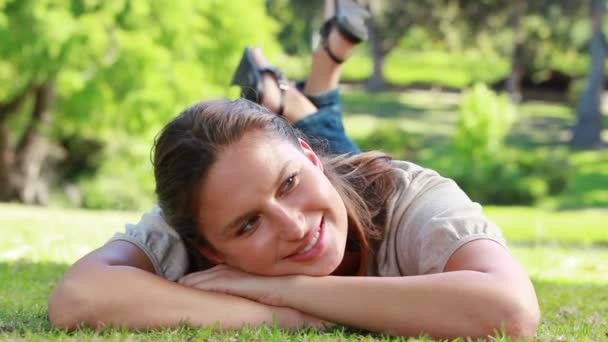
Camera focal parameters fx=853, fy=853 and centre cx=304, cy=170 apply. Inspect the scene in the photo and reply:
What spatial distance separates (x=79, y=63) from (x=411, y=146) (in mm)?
10417

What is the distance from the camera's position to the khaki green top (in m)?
2.66

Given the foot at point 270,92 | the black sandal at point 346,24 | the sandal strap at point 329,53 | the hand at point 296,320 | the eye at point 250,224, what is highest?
the black sandal at point 346,24

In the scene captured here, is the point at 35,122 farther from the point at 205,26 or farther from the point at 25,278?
the point at 25,278

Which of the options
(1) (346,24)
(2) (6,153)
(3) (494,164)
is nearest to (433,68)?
(3) (494,164)

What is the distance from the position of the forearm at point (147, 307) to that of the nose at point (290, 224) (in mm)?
270

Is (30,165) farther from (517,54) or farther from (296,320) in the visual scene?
(517,54)

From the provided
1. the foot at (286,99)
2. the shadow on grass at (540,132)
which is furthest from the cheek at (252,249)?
the shadow on grass at (540,132)

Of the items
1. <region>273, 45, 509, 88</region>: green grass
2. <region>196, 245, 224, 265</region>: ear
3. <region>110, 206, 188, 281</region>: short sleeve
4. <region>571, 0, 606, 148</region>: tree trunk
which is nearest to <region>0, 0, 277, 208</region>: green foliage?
<region>110, 206, 188, 281</region>: short sleeve

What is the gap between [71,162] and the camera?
58.8 feet

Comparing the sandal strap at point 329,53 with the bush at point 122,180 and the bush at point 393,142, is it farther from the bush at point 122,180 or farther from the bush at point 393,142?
the bush at point 393,142

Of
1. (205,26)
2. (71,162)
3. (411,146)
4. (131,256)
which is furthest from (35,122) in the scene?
(131,256)

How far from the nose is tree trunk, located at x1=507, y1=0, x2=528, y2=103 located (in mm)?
31765

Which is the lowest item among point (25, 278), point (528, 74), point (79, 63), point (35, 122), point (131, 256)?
point (528, 74)

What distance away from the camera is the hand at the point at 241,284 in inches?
101
